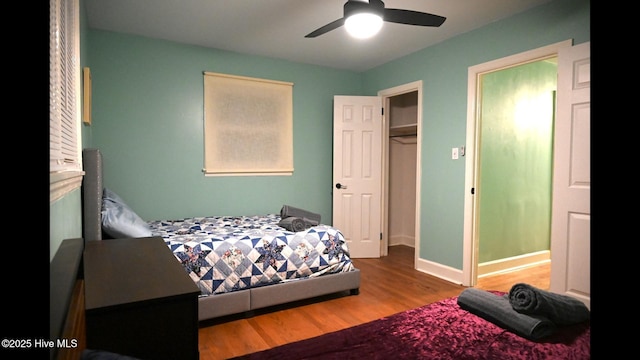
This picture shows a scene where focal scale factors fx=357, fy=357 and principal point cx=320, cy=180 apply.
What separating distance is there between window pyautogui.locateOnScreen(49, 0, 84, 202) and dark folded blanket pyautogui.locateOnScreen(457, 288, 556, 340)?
1630 millimetres

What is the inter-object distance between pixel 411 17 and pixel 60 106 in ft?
7.17

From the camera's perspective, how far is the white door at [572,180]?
2.61 m

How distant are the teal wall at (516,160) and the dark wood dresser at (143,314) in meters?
3.16

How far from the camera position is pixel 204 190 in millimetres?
4105

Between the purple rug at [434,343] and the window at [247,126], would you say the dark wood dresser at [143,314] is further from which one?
the window at [247,126]

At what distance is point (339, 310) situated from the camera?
2980 mm

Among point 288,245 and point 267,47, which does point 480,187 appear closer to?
point 288,245

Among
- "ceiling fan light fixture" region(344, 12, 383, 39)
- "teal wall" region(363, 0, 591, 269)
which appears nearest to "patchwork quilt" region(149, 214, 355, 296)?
"teal wall" region(363, 0, 591, 269)

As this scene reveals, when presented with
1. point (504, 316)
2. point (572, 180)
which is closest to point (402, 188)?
point (572, 180)

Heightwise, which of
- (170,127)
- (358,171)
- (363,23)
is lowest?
(358,171)

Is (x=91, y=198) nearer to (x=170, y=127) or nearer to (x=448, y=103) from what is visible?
(x=170, y=127)

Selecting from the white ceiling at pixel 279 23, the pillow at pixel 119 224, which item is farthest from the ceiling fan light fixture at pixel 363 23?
the pillow at pixel 119 224
